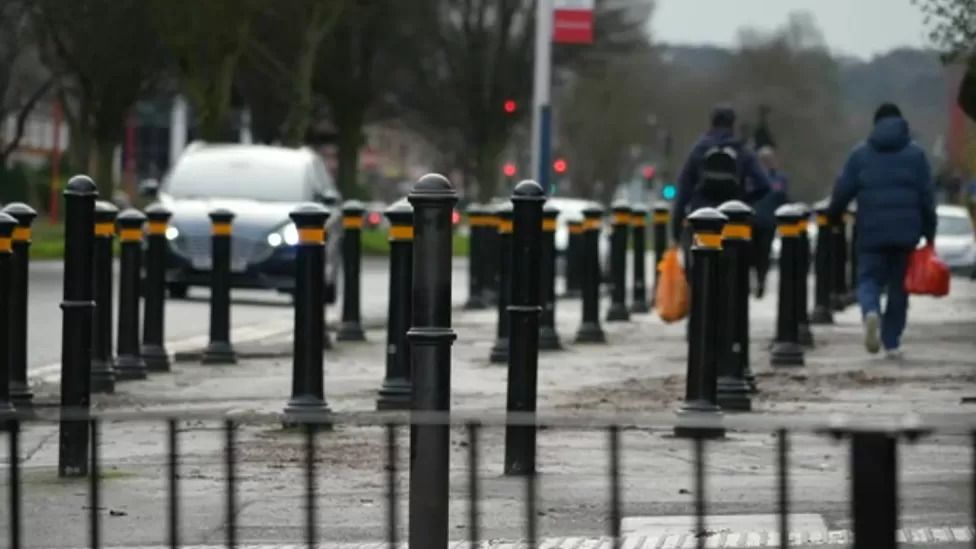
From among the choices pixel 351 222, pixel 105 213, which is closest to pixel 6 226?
pixel 105 213

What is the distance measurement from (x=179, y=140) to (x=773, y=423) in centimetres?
8872

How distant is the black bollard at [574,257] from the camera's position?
26.7 m

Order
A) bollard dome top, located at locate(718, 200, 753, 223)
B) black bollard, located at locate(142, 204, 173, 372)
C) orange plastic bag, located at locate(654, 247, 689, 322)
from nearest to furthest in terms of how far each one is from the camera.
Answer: bollard dome top, located at locate(718, 200, 753, 223) → orange plastic bag, located at locate(654, 247, 689, 322) → black bollard, located at locate(142, 204, 173, 372)

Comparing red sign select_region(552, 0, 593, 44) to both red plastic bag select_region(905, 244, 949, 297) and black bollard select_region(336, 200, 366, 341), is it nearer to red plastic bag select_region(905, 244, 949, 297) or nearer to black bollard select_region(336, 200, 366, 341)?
black bollard select_region(336, 200, 366, 341)

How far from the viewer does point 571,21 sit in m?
34.7

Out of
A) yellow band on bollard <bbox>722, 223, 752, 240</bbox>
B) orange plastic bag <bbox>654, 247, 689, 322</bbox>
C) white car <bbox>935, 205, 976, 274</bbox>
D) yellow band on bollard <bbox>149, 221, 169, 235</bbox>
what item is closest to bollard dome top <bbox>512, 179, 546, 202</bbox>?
yellow band on bollard <bbox>722, 223, 752, 240</bbox>

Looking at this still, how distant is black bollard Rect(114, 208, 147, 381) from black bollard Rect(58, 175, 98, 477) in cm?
492

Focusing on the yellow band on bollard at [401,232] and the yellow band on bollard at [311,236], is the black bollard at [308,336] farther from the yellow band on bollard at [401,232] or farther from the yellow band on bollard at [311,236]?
the yellow band on bollard at [401,232]

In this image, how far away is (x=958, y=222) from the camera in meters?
49.3

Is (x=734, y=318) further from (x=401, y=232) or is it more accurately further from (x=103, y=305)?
(x=103, y=305)

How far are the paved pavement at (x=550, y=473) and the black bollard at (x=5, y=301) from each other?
0.30 metres

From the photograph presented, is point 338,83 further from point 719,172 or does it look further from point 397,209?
point 397,209

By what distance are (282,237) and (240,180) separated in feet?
5.06

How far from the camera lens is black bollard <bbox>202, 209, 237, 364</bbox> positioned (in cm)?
1745
